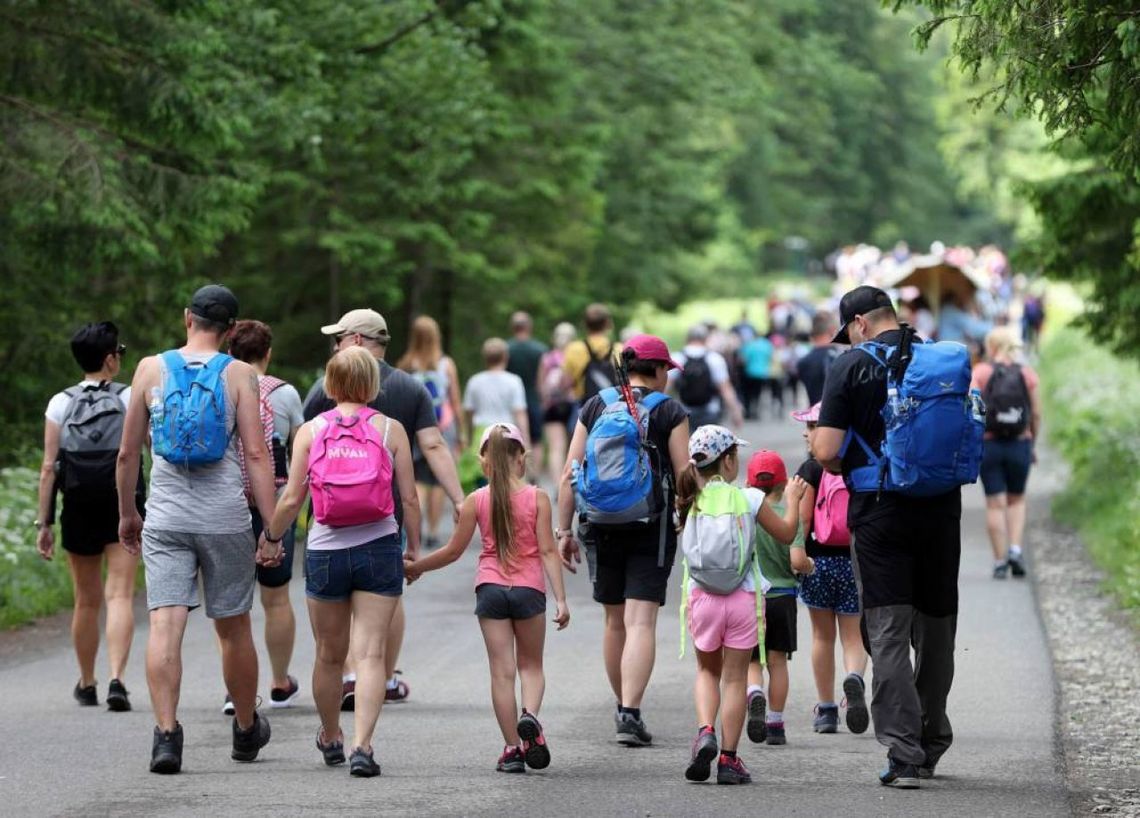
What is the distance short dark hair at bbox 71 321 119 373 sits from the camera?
32.8 feet

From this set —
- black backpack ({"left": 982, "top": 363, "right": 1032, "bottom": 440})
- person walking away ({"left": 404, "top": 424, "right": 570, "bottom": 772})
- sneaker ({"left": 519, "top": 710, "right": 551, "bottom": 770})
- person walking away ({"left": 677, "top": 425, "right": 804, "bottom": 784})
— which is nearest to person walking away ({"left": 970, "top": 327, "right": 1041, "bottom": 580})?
black backpack ({"left": 982, "top": 363, "right": 1032, "bottom": 440})

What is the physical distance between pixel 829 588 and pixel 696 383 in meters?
9.34

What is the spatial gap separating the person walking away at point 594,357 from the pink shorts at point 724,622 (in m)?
3.95

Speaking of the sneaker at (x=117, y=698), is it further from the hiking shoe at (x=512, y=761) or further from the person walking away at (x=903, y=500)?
the person walking away at (x=903, y=500)

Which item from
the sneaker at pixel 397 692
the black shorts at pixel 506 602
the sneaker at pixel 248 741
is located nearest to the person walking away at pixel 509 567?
the black shorts at pixel 506 602

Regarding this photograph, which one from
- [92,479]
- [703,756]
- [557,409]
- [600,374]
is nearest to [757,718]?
[703,756]

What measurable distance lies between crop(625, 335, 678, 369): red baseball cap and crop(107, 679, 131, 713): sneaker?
10.00ft

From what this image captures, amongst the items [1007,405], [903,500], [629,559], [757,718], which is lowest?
[757,718]

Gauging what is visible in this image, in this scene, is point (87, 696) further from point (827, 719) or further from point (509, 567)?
point (827, 719)

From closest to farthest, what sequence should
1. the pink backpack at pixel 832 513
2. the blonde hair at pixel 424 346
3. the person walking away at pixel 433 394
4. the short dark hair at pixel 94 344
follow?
the pink backpack at pixel 832 513, the short dark hair at pixel 94 344, the blonde hair at pixel 424 346, the person walking away at pixel 433 394

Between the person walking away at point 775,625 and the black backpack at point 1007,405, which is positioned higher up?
the black backpack at point 1007,405

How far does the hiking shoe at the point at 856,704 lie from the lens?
29.8 ft

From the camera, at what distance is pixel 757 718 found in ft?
29.1

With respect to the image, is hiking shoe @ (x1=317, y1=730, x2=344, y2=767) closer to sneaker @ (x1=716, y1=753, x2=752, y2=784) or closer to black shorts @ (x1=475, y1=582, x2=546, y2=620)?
black shorts @ (x1=475, y1=582, x2=546, y2=620)
